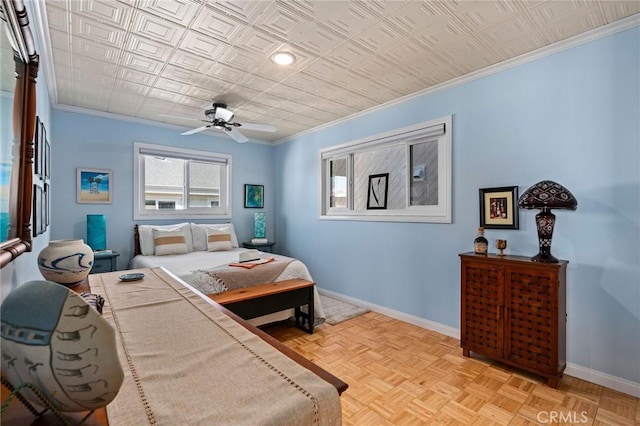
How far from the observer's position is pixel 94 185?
3742mm

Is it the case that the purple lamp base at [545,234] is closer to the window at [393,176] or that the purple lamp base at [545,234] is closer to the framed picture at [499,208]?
the framed picture at [499,208]

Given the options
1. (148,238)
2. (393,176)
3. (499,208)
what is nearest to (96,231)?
(148,238)

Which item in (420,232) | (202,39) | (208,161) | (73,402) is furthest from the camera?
(208,161)

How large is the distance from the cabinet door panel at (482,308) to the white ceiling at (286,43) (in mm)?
1745

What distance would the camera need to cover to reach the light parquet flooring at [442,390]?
181 cm

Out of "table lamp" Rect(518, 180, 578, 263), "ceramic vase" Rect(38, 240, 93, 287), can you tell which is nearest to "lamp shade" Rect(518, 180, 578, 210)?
"table lamp" Rect(518, 180, 578, 263)

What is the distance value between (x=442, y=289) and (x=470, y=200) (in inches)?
36.2

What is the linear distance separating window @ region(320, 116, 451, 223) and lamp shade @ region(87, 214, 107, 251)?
279 cm

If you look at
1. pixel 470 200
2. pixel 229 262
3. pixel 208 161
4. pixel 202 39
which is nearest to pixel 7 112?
pixel 202 39

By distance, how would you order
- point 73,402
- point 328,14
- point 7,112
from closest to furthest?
1. point 73,402
2. point 7,112
3. point 328,14

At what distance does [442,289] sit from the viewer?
3.01 metres

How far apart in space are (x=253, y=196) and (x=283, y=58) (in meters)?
3.00

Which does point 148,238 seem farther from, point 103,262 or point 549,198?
point 549,198

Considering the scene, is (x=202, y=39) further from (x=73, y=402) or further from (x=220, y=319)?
(x=73, y=402)
